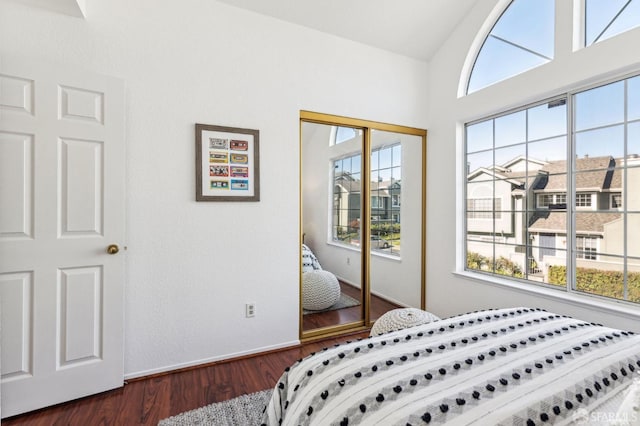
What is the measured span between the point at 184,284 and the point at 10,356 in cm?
95

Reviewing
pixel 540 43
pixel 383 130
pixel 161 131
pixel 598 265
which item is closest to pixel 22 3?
pixel 161 131

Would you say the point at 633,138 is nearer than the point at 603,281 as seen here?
Yes

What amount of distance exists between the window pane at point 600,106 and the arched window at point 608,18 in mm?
337

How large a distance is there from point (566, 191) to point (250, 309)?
8.40ft

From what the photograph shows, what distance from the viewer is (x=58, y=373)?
1795 millimetres

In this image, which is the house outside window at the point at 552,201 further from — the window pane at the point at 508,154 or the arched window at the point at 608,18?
the arched window at the point at 608,18

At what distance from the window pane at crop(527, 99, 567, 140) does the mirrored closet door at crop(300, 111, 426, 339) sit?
1.03m

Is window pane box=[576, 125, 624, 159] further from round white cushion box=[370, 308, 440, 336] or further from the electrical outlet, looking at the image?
the electrical outlet

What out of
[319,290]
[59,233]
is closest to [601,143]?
[319,290]

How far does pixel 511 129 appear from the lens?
8.61ft

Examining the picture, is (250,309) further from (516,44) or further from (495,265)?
(516,44)

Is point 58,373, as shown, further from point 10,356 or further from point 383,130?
point 383,130

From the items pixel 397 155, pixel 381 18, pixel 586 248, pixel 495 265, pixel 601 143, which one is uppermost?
pixel 381 18

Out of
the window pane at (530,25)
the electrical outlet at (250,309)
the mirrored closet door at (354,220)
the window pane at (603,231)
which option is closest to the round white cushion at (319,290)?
the mirrored closet door at (354,220)
